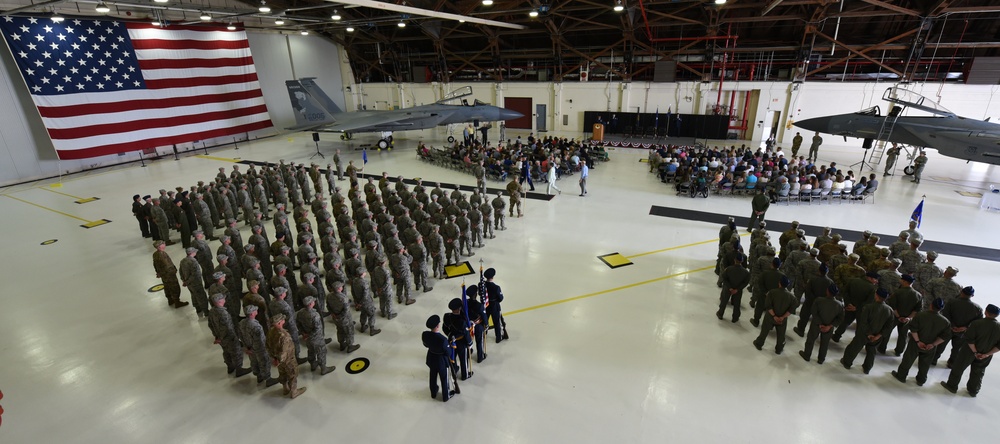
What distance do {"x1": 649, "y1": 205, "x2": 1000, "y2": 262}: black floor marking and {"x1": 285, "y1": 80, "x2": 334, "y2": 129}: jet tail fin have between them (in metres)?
17.5

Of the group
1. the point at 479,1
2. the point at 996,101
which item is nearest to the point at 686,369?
the point at 479,1

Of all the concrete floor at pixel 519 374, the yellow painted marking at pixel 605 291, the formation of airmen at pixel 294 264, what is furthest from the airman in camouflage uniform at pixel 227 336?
the yellow painted marking at pixel 605 291

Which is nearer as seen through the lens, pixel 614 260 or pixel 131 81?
pixel 614 260

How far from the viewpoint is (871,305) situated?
5.66m

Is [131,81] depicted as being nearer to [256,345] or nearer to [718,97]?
[256,345]

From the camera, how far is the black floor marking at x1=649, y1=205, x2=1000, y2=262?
9.73 metres

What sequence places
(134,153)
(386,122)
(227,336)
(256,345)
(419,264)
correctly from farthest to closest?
(134,153), (386,122), (419,264), (227,336), (256,345)

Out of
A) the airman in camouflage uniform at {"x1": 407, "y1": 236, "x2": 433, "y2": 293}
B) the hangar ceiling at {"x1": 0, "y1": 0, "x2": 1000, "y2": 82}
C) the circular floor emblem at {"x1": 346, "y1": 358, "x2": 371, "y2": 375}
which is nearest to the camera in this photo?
the circular floor emblem at {"x1": 346, "y1": 358, "x2": 371, "y2": 375}

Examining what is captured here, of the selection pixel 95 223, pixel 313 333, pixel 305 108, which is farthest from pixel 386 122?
pixel 313 333

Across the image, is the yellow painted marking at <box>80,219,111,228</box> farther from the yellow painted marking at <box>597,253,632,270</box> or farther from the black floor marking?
the black floor marking

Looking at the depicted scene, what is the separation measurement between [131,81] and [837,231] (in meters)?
27.8

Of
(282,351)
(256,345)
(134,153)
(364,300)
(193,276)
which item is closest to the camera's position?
(282,351)

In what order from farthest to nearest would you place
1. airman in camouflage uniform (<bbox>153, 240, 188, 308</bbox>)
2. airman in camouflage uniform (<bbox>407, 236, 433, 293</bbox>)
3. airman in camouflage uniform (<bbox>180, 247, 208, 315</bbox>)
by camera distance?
1. airman in camouflage uniform (<bbox>407, 236, 433, 293</bbox>)
2. airman in camouflage uniform (<bbox>153, 240, 188, 308</bbox>)
3. airman in camouflage uniform (<bbox>180, 247, 208, 315</bbox>)

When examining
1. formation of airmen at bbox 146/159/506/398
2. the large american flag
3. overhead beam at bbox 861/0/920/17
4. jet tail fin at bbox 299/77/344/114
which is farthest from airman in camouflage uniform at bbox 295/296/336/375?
overhead beam at bbox 861/0/920/17
